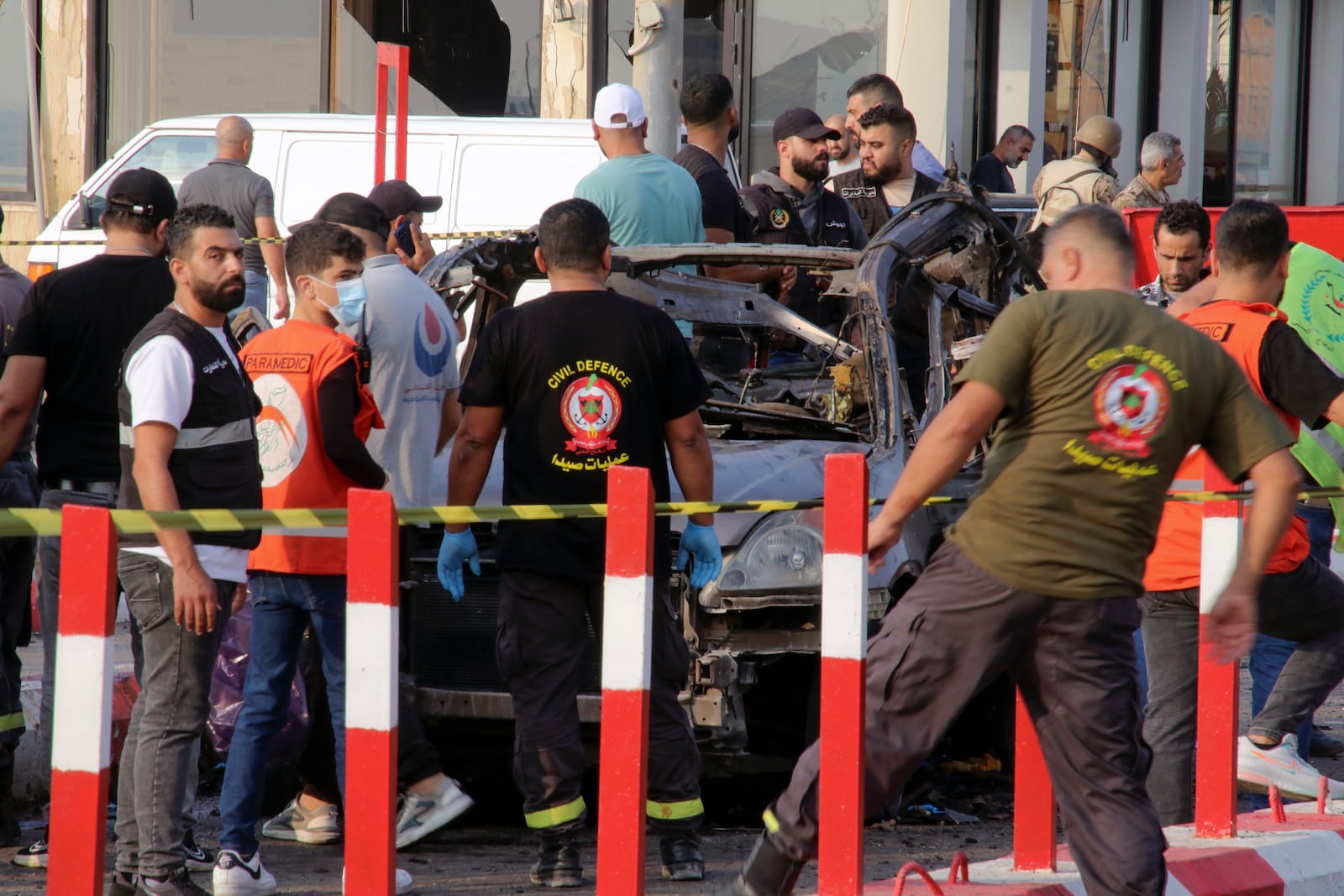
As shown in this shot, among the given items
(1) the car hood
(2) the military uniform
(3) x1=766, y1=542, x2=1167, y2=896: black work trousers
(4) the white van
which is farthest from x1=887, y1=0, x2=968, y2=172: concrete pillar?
(3) x1=766, y1=542, x2=1167, y2=896: black work trousers

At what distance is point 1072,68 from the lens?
19.6 metres

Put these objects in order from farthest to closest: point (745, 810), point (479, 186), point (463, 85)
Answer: point (463, 85)
point (479, 186)
point (745, 810)

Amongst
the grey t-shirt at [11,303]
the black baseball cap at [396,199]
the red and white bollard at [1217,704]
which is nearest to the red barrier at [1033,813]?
the red and white bollard at [1217,704]

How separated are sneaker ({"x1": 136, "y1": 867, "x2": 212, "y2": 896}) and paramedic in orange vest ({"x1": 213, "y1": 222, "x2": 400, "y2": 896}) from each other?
312 mm

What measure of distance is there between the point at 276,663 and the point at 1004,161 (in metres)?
10.5

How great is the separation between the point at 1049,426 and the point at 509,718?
218cm

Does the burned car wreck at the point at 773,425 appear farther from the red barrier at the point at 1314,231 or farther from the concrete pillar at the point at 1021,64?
the concrete pillar at the point at 1021,64

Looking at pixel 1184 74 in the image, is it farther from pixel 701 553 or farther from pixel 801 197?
pixel 701 553

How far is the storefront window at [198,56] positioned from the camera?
16.4 metres

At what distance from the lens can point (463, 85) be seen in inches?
639

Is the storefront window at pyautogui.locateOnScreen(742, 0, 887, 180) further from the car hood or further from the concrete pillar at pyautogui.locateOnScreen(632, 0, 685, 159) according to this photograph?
the car hood

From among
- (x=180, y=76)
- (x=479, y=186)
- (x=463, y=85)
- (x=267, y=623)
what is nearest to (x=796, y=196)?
(x=479, y=186)

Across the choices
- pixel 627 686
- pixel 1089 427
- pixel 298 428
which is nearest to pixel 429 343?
pixel 298 428

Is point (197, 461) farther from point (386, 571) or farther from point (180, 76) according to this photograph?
point (180, 76)
